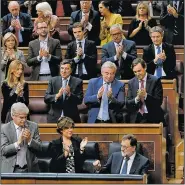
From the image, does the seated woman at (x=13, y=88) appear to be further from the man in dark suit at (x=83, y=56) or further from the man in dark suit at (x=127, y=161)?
the man in dark suit at (x=127, y=161)

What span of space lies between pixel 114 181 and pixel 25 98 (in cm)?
226

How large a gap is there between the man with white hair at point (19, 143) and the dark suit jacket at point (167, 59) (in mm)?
1932

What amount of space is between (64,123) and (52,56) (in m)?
1.83

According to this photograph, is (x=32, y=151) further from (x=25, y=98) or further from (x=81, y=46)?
(x=81, y=46)

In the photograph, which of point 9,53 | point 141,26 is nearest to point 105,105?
point 9,53

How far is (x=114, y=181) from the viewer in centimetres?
1197

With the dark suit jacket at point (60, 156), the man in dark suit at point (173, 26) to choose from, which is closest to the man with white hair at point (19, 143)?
the dark suit jacket at point (60, 156)

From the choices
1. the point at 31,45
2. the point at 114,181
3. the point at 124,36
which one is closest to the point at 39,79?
the point at 31,45

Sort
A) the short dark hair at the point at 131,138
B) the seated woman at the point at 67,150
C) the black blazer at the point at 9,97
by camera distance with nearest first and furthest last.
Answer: the short dark hair at the point at 131,138 → the seated woman at the point at 67,150 → the black blazer at the point at 9,97

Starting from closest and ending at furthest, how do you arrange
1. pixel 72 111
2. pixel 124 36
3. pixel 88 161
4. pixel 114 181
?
pixel 114 181, pixel 88 161, pixel 72 111, pixel 124 36

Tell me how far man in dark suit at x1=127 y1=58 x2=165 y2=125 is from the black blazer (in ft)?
3.82

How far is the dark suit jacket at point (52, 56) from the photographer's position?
47.4 feet

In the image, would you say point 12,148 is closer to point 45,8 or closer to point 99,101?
point 99,101

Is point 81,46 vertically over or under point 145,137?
over
